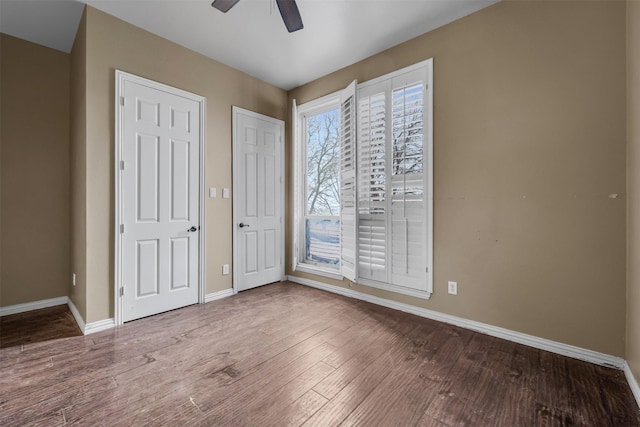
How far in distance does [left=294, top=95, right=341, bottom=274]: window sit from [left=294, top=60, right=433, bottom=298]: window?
1.55ft

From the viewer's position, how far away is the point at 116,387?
69.1 inches

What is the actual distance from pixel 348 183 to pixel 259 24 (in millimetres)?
1877

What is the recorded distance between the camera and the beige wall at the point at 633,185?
1692mm

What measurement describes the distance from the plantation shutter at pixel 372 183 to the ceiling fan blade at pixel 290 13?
4.46ft

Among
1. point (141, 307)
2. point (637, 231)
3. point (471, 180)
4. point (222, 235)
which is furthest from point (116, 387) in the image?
point (637, 231)

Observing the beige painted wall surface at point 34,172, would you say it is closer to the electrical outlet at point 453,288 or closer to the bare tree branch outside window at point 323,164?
the bare tree branch outside window at point 323,164

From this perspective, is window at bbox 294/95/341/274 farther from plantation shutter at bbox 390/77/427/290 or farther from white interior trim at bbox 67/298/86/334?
white interior trim at bbox 67/298/86/334

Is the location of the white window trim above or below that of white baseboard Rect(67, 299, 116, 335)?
above

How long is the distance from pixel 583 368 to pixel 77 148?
16.0 feet

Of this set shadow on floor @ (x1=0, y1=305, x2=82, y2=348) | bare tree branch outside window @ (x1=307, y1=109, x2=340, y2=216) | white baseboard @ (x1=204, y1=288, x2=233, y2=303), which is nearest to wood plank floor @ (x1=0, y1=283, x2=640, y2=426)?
shadow on floor @ (x1=0, y1=305, x2=82, y2=348)

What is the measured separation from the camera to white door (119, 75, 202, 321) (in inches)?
108

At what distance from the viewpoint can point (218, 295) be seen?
3.47m

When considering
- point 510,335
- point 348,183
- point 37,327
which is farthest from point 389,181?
point 37,327

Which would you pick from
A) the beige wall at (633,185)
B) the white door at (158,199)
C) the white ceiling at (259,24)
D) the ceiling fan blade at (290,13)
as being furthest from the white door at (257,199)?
the beige wall at (633,185)
